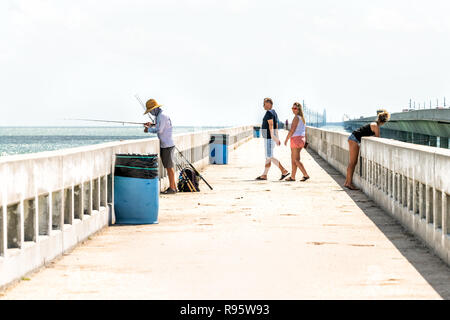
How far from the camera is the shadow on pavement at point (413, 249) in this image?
9.27 metres

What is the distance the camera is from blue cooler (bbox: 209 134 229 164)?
111 feet

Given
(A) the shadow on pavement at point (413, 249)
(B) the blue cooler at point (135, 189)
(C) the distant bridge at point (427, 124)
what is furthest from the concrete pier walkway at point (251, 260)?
(C) the distant bridge at point (427, 124)

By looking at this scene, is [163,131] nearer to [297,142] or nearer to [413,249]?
[297,142]

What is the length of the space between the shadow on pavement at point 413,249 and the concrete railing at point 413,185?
96 millimetres

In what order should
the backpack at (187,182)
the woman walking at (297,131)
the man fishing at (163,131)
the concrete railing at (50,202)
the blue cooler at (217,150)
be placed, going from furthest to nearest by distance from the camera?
the blue cooler at (217,150), the woman walking at (297,131), the backpack at (187,182), the man fishing at (163,131), the concrete railing at (50,202)

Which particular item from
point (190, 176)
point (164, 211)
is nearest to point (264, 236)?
point (164, 211)

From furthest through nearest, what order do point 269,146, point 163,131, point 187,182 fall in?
point 269,146 → point 187,182 → point 163,131

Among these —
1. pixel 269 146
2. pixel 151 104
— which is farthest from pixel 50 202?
pixel 269 146

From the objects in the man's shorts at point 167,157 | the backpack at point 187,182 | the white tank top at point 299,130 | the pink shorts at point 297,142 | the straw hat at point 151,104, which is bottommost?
the backpack at point 187,182

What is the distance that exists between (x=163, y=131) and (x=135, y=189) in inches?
200

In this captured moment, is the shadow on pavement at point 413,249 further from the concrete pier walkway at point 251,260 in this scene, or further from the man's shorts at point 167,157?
the man's shorts at point 167,157

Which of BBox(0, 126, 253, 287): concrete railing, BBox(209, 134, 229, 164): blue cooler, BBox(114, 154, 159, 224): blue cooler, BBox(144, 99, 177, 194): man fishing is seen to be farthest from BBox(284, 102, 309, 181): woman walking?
BBox(209, 134, 229, 164): blue cooler

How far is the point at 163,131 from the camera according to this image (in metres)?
18.9

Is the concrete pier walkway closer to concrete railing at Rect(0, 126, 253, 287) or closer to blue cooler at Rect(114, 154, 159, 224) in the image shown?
concrete railing at Rect(0, 126, 253, 287)
